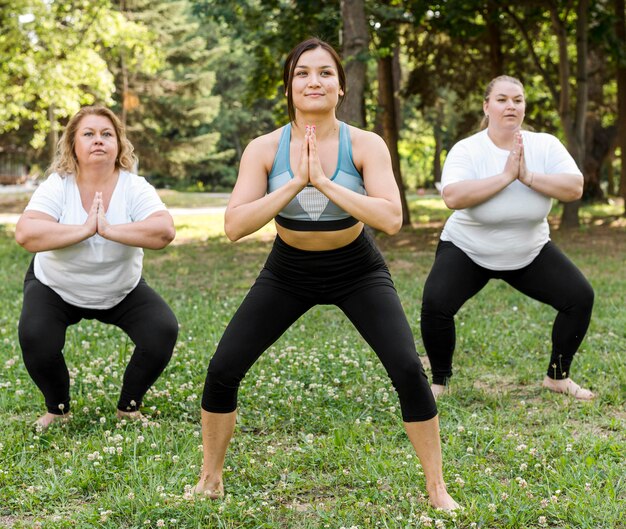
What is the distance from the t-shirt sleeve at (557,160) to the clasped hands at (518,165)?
277 mm

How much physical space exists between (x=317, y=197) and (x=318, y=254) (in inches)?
11.5

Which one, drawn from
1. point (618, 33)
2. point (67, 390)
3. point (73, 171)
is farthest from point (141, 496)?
point (618, 33)

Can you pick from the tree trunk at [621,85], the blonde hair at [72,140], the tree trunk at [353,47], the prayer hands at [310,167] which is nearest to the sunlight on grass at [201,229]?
the tree trunk at [353,47]

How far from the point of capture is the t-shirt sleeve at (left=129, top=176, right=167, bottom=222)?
4.86 metres

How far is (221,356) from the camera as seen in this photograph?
3744 mm

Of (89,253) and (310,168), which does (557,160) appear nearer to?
(310,168)

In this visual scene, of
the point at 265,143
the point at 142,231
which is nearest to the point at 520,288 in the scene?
A: the point at 265,143

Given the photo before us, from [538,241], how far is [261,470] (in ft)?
8.39

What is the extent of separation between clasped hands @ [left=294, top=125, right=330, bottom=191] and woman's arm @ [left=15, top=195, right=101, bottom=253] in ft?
5.36

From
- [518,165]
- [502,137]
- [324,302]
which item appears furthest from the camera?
[502,137]

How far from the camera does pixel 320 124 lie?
12.6 feet

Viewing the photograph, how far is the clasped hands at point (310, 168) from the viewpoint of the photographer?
11.5 ft

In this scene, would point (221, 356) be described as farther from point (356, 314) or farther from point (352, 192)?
point (352, 192)

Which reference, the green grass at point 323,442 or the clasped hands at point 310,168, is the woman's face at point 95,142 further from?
the clasped hands at point 310,168
